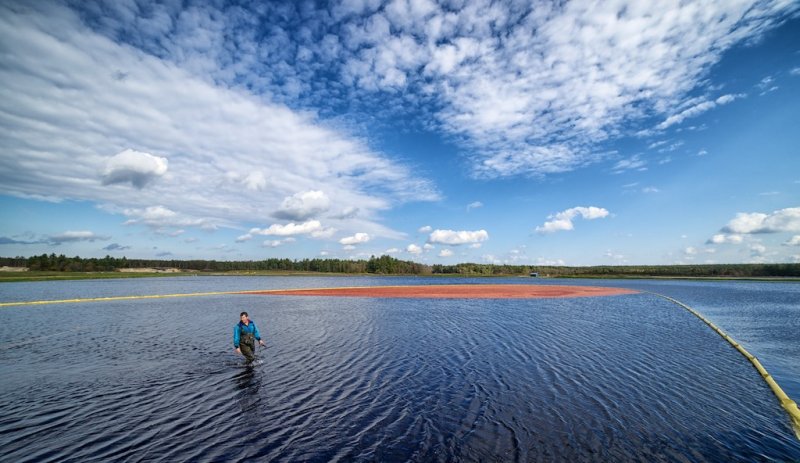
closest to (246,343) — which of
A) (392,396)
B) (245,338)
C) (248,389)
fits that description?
(245,338)

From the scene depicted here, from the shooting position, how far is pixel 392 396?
13531 mm

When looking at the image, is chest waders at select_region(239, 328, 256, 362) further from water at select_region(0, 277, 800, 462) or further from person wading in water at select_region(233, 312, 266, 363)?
water at select_region(0, 277, 800, 462)

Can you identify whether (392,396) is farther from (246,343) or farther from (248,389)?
(246,343)

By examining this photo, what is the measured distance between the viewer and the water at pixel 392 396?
31.3 ft

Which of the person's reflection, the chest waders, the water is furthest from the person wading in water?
the water

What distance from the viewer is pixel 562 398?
13.4m

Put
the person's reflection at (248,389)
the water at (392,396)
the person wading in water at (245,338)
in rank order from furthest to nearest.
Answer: the person wading in water at (245,338) → the person's reflection at (248,389) → the water at (392,396)

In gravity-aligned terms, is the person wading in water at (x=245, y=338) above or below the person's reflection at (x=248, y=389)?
above

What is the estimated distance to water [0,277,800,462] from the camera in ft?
31.3

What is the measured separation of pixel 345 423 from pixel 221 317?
29.1 m

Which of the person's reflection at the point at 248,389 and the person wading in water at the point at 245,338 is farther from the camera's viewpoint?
the person wading in water at the point at 245,338

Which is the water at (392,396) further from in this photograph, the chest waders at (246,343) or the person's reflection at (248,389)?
the chest waders at (246,343)

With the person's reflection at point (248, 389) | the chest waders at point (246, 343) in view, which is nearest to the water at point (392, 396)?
the person's reflection at point (248, 389)

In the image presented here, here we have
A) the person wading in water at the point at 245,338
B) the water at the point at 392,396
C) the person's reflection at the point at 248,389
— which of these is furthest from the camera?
the person wading in water at the point at 245,338
